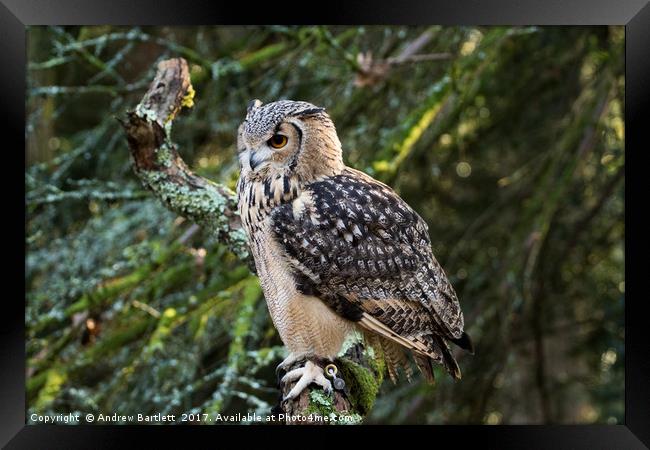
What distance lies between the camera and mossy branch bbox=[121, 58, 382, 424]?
1.90 metres

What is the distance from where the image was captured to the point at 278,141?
190 centimetres

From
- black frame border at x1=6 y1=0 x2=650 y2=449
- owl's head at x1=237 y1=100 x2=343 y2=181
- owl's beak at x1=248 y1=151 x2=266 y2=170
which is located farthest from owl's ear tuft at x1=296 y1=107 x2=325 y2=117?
black frame border at x1=6 y1=0 x2=650 y2=449

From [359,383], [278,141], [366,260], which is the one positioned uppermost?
[278,141]

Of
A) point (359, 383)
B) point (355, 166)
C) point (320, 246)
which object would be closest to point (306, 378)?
point (359, 383)

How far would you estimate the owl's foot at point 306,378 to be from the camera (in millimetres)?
1873

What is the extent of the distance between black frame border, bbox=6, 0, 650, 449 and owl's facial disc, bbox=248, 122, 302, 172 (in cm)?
31

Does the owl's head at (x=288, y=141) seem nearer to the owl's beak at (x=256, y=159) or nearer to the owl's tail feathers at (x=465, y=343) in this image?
the owl's beak at (x=256, y=159)

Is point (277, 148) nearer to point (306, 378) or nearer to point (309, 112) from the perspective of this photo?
point (309, 112)

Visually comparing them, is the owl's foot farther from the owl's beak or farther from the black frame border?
the owl's beak

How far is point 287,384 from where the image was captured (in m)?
1.92
